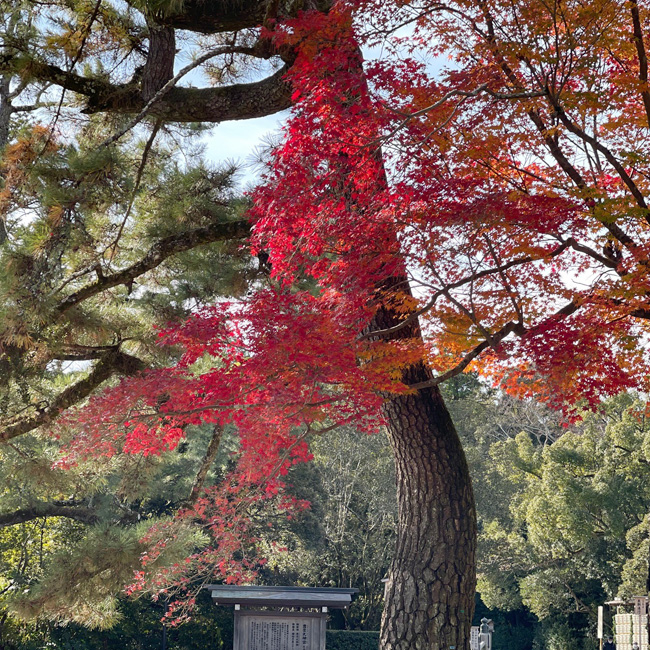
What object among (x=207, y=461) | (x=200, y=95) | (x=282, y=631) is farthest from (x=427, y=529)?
(x=282, y=631)

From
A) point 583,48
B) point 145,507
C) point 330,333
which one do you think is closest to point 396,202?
point 330,333

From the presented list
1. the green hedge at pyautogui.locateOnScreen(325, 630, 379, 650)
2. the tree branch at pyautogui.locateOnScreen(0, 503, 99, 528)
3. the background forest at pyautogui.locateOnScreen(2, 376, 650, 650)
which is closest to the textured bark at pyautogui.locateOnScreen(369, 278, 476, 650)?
the tree branch at pyautogui.locateOnScreen(0, 503, 99, 528)

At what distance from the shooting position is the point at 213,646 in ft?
51.8

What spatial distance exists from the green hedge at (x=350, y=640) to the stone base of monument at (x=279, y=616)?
7.41 m

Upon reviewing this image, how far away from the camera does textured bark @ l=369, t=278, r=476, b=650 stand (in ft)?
18.4

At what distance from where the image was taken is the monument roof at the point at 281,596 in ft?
31.7

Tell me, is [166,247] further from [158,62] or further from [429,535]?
[429,535]

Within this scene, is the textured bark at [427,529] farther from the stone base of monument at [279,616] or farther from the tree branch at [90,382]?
the stone base of monument at [279,616]

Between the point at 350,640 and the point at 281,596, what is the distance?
25.7 feet

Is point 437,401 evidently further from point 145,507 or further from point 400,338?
point 145,507

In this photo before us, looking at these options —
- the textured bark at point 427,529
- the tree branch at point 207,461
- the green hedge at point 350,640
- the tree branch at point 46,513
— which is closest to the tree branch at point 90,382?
the tree branch at point 207,461

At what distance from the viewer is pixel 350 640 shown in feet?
54.5

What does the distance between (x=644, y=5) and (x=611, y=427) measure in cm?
1089

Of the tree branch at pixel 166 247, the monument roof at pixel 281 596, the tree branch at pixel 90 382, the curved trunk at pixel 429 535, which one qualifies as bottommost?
the monument roof at pixel 281 596
